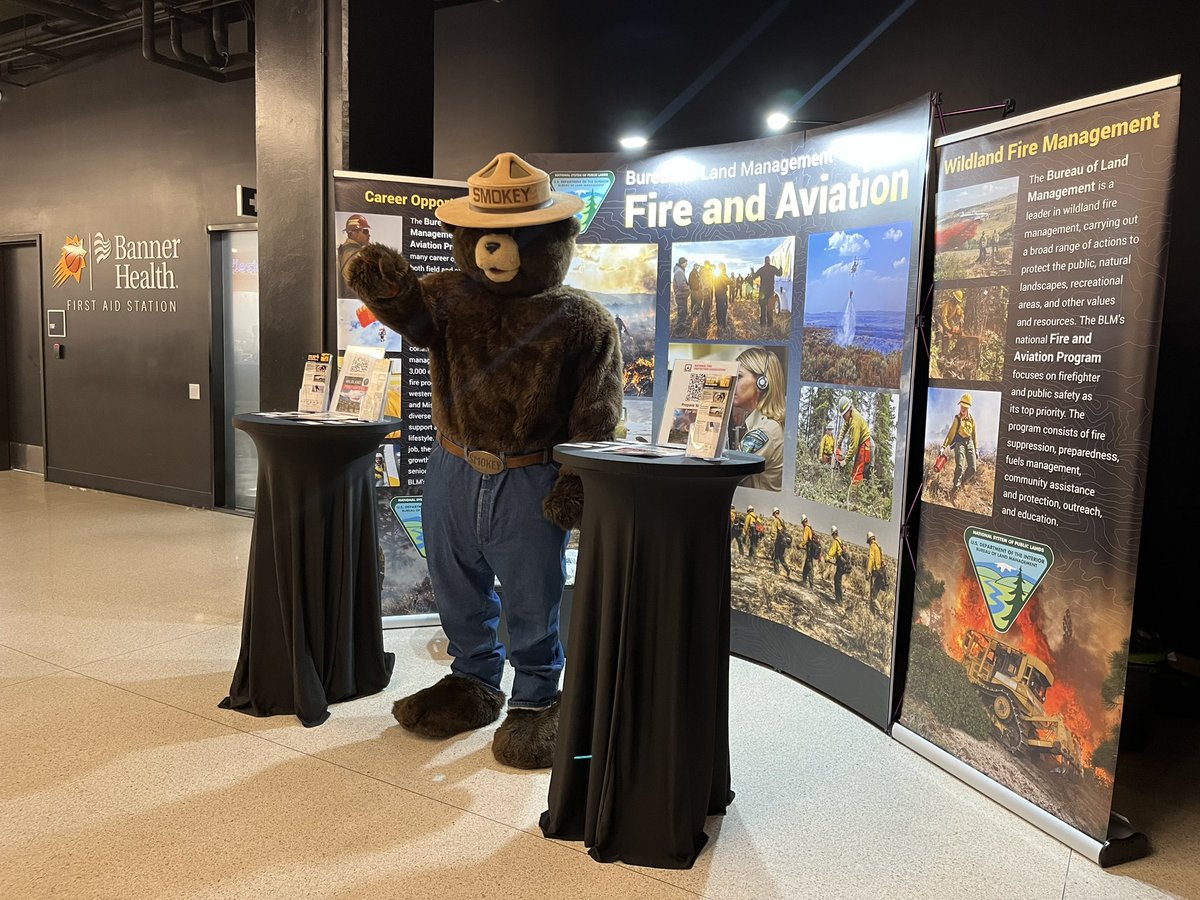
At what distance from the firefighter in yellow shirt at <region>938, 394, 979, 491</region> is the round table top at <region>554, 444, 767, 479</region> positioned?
2.69 feet

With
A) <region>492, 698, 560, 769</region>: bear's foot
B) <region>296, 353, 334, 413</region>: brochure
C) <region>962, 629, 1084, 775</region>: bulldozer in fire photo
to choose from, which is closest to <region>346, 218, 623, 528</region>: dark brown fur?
<region>296, 353, 334, 413</region>: brochure

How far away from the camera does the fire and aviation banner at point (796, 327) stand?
114 inches

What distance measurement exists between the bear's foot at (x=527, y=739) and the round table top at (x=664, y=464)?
2.99 feet

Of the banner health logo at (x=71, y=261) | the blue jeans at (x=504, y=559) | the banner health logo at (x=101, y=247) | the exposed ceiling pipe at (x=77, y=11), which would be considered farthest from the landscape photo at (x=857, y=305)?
the banner health logo at (x=71, y=261)

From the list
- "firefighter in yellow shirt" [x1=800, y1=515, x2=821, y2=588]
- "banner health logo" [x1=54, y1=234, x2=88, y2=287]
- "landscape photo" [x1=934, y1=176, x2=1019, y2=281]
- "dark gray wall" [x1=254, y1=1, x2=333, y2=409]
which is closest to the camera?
"landscape photo" [x1=934, y1=176, x2=1019, y2=281]

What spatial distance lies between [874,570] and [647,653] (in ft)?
3.88

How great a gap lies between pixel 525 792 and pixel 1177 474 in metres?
2.50

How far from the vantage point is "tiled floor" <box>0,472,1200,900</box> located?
2.06 m

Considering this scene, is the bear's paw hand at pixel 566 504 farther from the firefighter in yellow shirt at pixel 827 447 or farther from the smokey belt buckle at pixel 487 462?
the firefighter in yellow shirt at pixel 827 447

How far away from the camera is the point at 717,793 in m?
2.36

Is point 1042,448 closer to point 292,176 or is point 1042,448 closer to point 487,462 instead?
point 487,462

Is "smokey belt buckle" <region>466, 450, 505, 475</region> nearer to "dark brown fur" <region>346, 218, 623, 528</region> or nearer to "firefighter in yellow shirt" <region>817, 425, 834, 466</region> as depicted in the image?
"dark brown fur" <region>346, 218, 623, 528</region>

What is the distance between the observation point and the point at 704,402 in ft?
7.03

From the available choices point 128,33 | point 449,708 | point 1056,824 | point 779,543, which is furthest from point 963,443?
point 128,33
